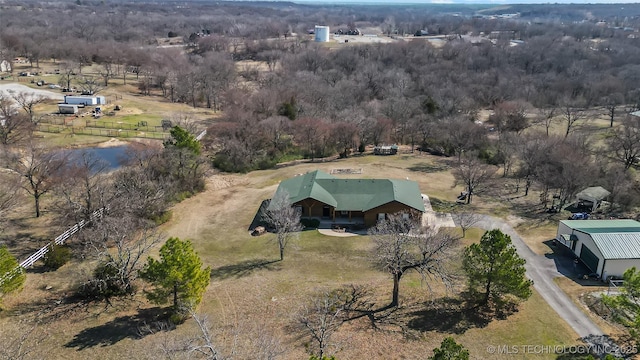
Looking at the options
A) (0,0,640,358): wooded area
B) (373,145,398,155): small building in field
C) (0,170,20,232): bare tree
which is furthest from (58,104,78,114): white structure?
(373,145,398,155): small building in field

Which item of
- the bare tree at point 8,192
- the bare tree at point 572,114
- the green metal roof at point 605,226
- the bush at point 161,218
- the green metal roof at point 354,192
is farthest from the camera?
the bare tree at point 572,114

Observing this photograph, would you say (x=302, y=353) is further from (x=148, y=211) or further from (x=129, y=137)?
(x=129, y=137)

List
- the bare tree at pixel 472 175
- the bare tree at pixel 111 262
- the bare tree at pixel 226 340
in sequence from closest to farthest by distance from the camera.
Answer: the bare tree at pixel 226 340 < the bare tree at pixel 111 262 < the bare tree at pixel 472 175

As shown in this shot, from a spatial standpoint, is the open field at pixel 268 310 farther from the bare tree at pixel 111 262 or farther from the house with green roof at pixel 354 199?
the house with green roof at pixel 354 199

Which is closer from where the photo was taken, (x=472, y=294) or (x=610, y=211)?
(x=472, y=294)

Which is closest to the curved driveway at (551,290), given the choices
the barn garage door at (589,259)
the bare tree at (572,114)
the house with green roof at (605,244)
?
the barn garage door at (589,259)

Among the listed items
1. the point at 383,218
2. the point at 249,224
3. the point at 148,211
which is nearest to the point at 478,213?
the point at 383,218

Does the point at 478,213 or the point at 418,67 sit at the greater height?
the point at 418,67

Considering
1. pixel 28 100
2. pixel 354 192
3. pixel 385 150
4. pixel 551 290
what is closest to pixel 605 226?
pixel 551 290
